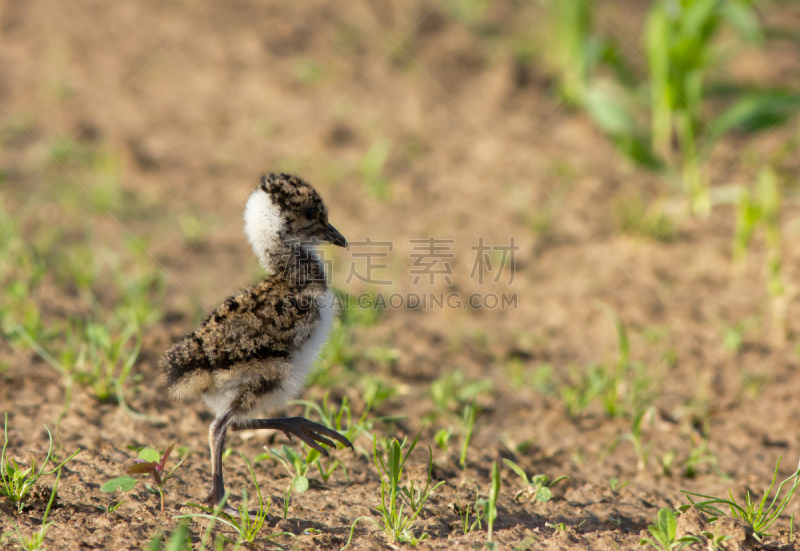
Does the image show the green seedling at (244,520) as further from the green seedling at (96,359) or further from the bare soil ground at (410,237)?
the green seedling at (96,359)

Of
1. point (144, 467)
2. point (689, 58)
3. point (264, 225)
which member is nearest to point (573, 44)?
point (689, 58)

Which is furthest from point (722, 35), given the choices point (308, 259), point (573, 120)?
point (308, 259)

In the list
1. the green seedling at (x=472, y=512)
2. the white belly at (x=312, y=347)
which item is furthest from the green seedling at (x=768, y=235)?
the white belly at (x=312, y=347)

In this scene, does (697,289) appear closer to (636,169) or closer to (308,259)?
(636,169)

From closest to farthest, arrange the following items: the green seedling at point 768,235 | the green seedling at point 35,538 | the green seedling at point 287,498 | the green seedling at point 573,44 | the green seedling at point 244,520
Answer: the green seedling at point 35,538 < the green seedling at point 244,520 < the green seedling at point 287,498 < the green seedling at point 768,235 < the green seedling at point 573,44

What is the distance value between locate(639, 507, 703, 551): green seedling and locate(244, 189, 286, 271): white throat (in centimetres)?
217

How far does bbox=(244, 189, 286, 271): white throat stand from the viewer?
356 centimetres

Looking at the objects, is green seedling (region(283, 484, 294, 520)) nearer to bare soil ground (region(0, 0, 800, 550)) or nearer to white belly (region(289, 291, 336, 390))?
bare soil ground (region(0, 0, 800, 550))

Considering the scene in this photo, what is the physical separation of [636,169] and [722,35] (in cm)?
371

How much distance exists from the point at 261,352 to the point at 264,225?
30.7 inches

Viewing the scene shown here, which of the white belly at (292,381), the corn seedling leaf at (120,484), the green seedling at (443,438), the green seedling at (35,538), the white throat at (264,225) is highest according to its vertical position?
the white throat at (264,225)

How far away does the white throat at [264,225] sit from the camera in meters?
3.56

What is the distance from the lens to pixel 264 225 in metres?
3.57

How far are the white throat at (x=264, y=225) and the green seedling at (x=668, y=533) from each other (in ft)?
7.11
